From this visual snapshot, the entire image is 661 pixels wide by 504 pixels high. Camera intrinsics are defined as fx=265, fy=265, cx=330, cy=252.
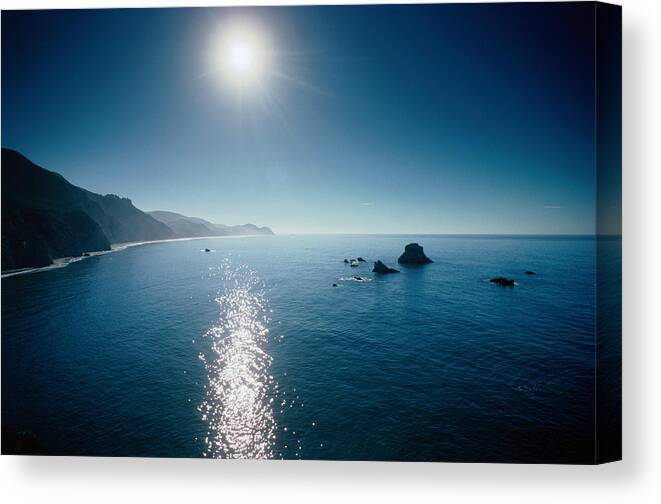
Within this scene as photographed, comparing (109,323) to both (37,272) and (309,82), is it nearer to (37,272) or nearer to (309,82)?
(309,82)

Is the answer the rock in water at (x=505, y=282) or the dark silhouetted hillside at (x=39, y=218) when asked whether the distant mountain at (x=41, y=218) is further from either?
the rock in water at (x=505, y=282)

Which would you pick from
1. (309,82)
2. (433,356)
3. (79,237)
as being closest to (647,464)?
(433,356)

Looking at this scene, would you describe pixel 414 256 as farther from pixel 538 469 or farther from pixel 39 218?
pixel 39 218

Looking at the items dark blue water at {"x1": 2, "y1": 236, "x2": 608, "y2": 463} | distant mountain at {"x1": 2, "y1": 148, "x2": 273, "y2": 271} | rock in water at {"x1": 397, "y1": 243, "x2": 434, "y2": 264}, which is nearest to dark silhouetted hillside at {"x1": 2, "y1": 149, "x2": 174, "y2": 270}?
distant mountain at {"x1": 2, "y1": 148, "x2": 273, "y2": 271}

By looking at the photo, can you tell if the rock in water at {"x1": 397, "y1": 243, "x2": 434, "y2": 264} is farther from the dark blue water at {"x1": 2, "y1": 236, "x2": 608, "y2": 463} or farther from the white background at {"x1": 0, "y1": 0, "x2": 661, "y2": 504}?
the white background at {"x1": 0, "y1": 0, "x2": 661, "y2": 504}

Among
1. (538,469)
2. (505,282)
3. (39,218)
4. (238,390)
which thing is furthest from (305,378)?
(39,218)

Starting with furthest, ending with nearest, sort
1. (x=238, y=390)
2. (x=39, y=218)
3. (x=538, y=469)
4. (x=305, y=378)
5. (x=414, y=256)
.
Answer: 1. (x=414, y=256)
2. (x=39, y=218)
3. (x=305, y=378)
4. (x=238, y=390)
5. (x=538, y=469)

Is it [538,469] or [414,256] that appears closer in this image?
[538,469]
